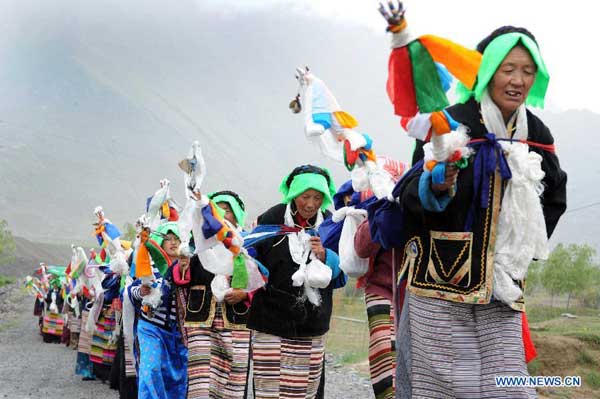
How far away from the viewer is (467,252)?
3402 mm

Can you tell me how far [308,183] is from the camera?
20.3ft

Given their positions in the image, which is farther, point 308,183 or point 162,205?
point 162,205

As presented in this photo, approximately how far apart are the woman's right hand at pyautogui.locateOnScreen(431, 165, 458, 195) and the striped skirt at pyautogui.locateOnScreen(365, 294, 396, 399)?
8.42 feet

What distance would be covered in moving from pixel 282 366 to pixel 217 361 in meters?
1.43

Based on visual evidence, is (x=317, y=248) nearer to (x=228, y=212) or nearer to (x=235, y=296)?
(x=235, y=296)


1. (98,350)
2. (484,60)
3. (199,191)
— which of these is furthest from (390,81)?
(98,350)

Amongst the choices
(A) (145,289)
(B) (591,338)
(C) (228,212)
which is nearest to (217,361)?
(A) (145,289)

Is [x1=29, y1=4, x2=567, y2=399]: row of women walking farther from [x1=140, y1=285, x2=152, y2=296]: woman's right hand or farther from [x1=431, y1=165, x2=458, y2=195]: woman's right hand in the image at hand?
[x1=140, y1=285, x2=152, y2=296]: woman's right hand

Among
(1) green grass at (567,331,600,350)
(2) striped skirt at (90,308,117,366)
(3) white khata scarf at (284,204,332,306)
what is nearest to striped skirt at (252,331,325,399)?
(3) white khata scarf at (284,204,332,306)

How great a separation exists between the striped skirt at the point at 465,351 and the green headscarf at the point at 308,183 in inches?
109

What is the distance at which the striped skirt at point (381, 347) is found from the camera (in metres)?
5.69

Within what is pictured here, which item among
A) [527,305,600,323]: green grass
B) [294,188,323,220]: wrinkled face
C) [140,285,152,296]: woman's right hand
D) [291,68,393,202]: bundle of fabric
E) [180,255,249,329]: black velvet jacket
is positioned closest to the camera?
[291,68,393,202]: bundle of fabric

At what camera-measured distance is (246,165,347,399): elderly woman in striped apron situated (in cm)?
602

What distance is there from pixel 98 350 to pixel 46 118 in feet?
596
